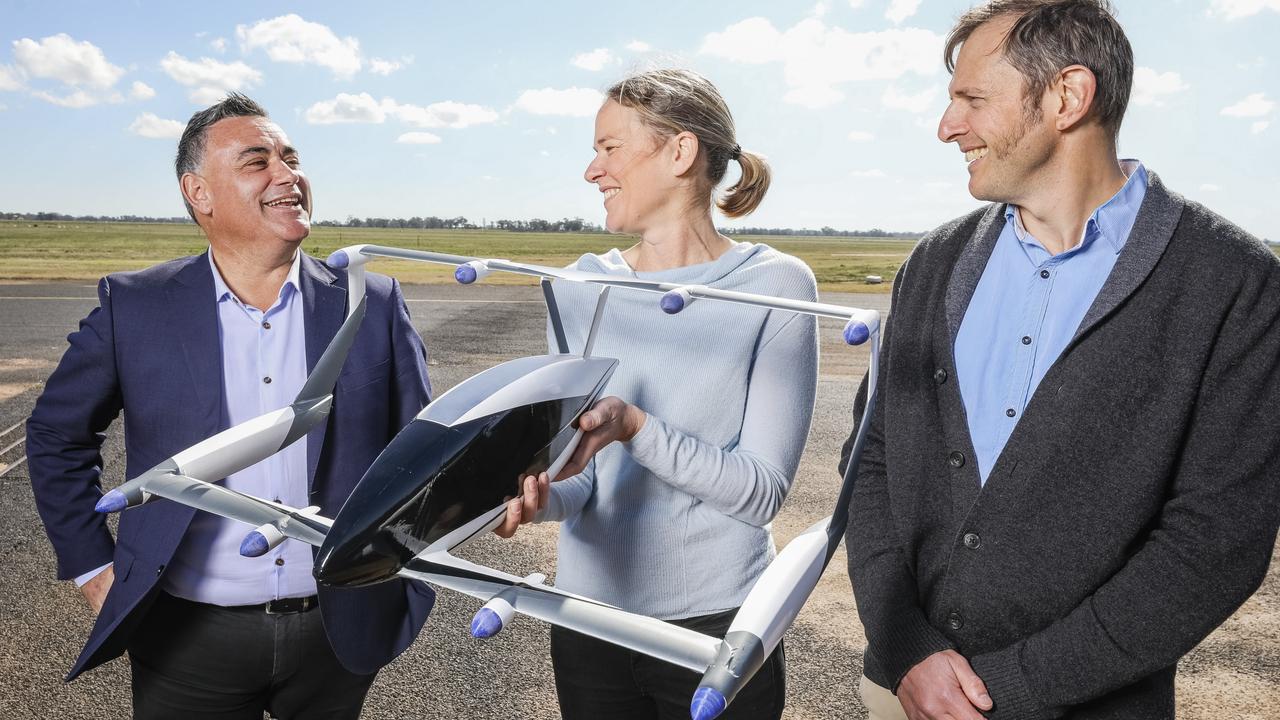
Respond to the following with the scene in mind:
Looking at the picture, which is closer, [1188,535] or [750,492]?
[1188,535]

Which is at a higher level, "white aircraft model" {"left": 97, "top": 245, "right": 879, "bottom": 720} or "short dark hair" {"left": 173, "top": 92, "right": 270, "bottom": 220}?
"short dark hair" {"left": 173, "top": 92, "right": 270, "bottom": 220}

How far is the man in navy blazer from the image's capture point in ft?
8.70

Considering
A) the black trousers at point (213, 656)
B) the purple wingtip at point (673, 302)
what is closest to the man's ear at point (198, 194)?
the black trousers at point (213, 656)

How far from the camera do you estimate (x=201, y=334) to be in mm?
2695

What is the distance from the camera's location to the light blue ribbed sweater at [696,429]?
2.38m

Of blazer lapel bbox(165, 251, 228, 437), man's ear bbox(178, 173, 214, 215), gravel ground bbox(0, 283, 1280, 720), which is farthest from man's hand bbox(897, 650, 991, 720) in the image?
gravel ground bbox(0, 283, 1280, 720)

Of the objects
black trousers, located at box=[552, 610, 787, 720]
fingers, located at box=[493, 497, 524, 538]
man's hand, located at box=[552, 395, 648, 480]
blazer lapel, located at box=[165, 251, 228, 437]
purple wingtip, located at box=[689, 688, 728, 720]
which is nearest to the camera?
purple wingtip, located at box=[689, 688, 728, 720]

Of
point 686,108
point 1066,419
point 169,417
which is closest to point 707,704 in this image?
point 1066,419

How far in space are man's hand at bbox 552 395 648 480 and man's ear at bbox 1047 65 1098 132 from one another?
1.25 m

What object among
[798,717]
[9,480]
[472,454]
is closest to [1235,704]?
[798,717]

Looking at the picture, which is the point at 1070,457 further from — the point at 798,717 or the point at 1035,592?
the point at 798,717

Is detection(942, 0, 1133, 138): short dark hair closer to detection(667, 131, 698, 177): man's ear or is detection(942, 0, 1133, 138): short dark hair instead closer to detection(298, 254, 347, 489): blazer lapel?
detection(667, 131, 698, 177): man's ear

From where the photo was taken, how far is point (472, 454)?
1498 mm

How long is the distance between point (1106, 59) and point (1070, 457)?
97cm
